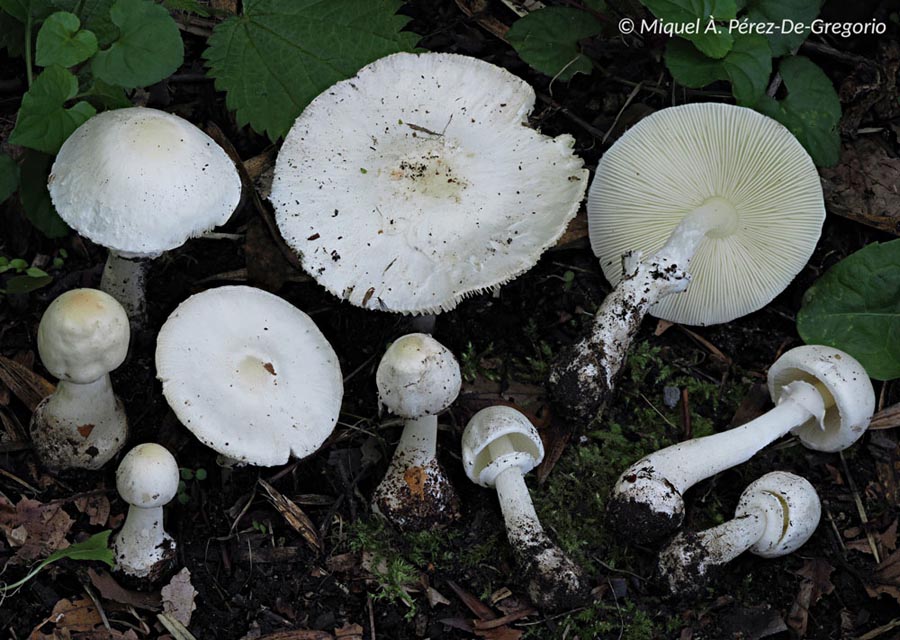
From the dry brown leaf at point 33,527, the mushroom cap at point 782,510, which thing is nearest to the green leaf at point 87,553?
the dry brown leaf at point 33,527

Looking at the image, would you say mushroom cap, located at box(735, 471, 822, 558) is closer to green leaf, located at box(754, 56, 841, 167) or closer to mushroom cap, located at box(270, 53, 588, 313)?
mushroom cap, located at box(270, 53, 588, 313)

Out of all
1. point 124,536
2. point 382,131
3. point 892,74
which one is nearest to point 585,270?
point 382,131

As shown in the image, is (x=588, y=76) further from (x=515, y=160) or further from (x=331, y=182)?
(x=331, y=182)

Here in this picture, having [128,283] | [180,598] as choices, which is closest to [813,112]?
[128,283]

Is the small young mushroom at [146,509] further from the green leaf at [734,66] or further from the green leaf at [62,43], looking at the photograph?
the green leaf at [734,66]

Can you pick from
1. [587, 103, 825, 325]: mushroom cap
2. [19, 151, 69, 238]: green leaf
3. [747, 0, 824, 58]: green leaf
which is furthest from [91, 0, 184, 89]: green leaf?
[747, 0, 824, 58]: green leaf

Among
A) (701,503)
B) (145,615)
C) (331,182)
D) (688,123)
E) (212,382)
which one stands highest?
(688,123)
